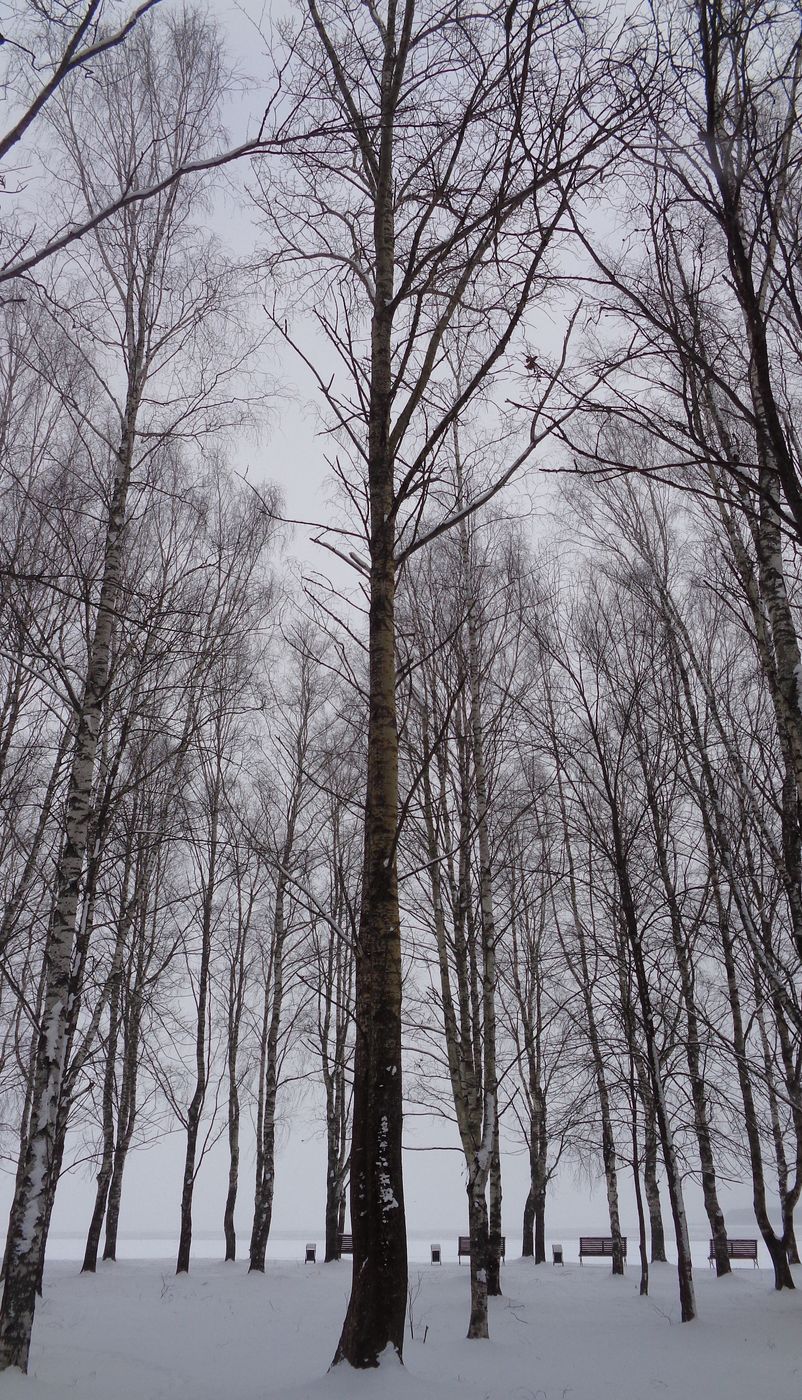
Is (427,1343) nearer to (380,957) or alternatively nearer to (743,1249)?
(380,957)

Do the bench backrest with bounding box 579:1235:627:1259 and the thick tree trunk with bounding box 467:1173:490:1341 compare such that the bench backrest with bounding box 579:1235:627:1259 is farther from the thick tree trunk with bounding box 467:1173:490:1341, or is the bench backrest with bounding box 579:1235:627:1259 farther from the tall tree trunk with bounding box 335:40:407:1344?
the tall tree trunk with bounding box 335:40:407:1344

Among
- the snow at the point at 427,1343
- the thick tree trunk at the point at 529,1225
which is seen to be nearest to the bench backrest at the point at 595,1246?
the thick tree trunk at the point at 529,1225

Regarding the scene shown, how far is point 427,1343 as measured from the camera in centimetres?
711

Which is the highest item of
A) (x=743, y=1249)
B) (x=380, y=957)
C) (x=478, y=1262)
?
(x=380, y=957)

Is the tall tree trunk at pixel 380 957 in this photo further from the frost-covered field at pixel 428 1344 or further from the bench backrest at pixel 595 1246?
the bench backrest at pixel 595 1246

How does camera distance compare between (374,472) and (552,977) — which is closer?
(374,472)

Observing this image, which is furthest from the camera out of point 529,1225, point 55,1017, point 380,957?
point 529,1225

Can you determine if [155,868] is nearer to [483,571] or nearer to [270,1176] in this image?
[270,1176]

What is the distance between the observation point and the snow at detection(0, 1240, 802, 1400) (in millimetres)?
4535

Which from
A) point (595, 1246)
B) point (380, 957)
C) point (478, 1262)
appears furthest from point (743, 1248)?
point (380, 957)

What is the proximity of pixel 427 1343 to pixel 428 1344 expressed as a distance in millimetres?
60

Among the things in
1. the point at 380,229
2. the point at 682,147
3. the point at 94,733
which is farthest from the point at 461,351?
the point at 94,733

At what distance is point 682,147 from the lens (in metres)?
2.22

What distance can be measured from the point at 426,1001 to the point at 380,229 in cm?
946
